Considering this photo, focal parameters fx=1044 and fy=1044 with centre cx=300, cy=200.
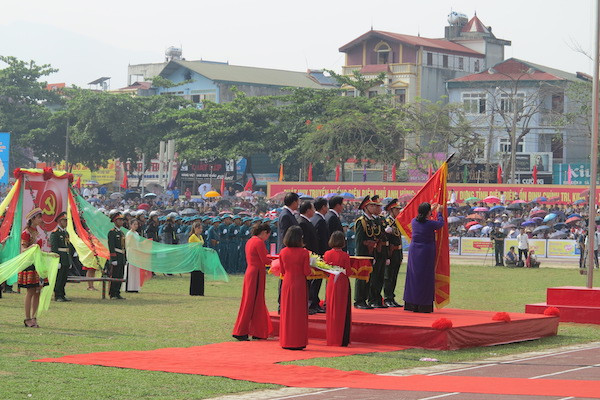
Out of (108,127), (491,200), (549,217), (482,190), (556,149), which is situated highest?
(108,127)

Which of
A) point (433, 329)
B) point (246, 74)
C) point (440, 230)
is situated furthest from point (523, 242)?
point (246, 74)

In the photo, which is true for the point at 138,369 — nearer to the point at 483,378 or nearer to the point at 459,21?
the point at 483,378

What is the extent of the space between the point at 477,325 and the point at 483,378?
2992 millimetres

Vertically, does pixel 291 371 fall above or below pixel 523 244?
below

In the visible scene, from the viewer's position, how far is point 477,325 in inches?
537

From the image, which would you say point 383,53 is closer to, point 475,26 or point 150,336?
point 475,26

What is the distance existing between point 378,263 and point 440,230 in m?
1.07

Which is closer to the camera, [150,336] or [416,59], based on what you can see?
[150,336]

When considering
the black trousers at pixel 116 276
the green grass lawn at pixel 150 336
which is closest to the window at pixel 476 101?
the green grass lawn at pixel 150 336

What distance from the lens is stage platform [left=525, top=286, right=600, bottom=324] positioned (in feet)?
55.5

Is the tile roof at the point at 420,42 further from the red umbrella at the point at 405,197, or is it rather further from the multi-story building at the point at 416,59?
the red umbrella at the point at 405,197

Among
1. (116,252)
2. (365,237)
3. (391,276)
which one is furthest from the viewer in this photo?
(116,252)

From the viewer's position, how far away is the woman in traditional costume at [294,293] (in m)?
12.8

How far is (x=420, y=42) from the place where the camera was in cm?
7238
